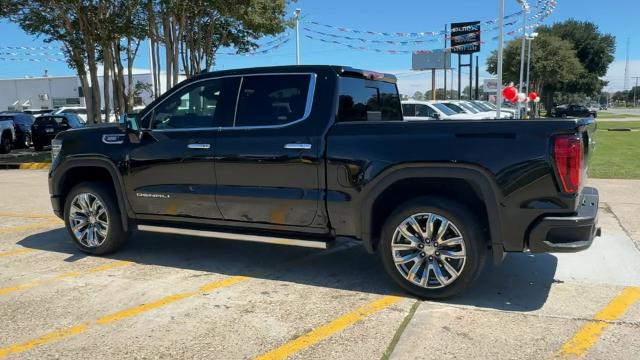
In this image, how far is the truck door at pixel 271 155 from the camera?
4.88 m

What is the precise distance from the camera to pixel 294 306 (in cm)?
457

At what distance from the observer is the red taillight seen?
3.98 metres

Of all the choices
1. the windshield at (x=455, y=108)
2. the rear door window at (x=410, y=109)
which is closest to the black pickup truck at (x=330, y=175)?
the rear door window at (x=410, y=109)

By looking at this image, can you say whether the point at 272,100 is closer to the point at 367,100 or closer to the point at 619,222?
the point at 367,100

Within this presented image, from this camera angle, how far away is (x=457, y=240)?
4430 mm

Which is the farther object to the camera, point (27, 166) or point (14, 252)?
point (27, 166)

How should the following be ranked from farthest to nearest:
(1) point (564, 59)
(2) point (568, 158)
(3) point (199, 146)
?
(1) point (564, 59)
(3) point (199, 146)
(2) point (568, 158)

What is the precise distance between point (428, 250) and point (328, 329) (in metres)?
1.05

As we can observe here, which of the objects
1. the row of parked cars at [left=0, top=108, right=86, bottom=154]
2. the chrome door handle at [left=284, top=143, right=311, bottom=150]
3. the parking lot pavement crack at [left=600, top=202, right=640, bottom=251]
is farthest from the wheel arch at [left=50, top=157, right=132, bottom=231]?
the row of parked cars at [left=0, top=108, right=86, bottom=154]

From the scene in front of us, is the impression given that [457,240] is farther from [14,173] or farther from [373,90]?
[14,173]

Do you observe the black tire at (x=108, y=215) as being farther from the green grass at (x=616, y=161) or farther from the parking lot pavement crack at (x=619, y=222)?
the green grass at (x=616, y=161)

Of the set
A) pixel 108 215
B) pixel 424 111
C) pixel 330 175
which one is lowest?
pixel 108 215

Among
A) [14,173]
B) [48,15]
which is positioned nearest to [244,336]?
[14,173]

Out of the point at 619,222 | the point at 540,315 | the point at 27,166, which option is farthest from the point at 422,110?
the point at 540,315
